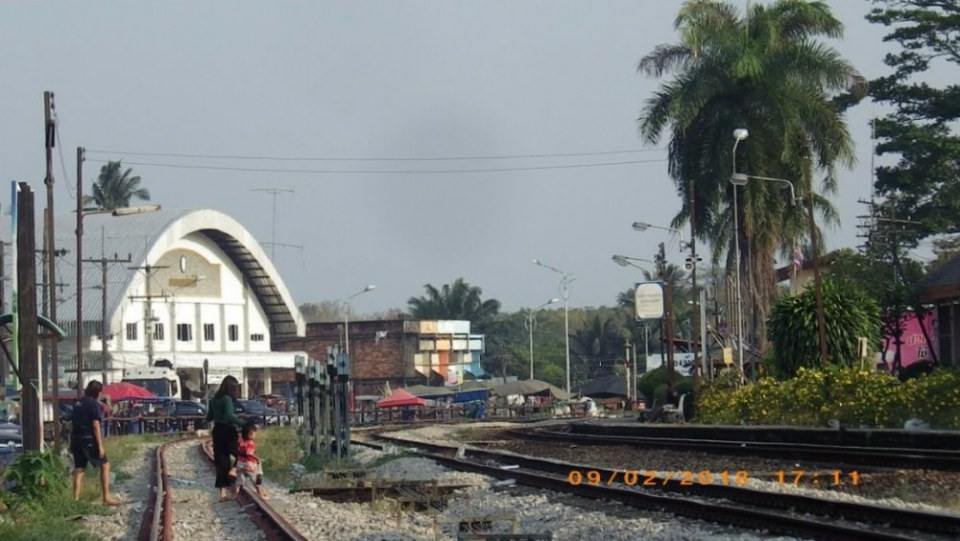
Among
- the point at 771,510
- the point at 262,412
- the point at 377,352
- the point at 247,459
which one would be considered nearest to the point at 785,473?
the point at 771,510

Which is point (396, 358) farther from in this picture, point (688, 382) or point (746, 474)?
point (746, 474)

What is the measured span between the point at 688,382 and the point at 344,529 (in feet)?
126

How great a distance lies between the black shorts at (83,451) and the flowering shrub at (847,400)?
1574 cm

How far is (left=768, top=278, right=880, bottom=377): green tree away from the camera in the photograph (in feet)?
131

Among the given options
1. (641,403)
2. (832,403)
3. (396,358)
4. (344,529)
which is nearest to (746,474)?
(344,529)

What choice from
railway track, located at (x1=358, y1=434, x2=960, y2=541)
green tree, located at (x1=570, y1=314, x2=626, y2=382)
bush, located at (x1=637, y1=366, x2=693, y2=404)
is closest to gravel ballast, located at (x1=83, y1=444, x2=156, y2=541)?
railway track, located at (x1=358, y1=434, x2=960, y2=541)

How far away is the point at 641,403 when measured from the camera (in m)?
64.2

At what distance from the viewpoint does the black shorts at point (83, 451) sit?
63.6 feet

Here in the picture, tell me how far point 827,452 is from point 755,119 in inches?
1317

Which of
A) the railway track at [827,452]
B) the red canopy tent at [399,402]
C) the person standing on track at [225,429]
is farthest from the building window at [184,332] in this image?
the person standing on track at [225,429]

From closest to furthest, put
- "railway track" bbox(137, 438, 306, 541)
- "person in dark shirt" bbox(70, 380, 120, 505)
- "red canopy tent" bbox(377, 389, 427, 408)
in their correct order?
"railway track" bbox(137, 438, 306, 541) < "person in dark shirt" bbox(70, 380, 120, 505) < "red canopy tent" bbox(377, 389, 427, 408)

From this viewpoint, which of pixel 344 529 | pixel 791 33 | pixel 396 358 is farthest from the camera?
pixel 396 358
